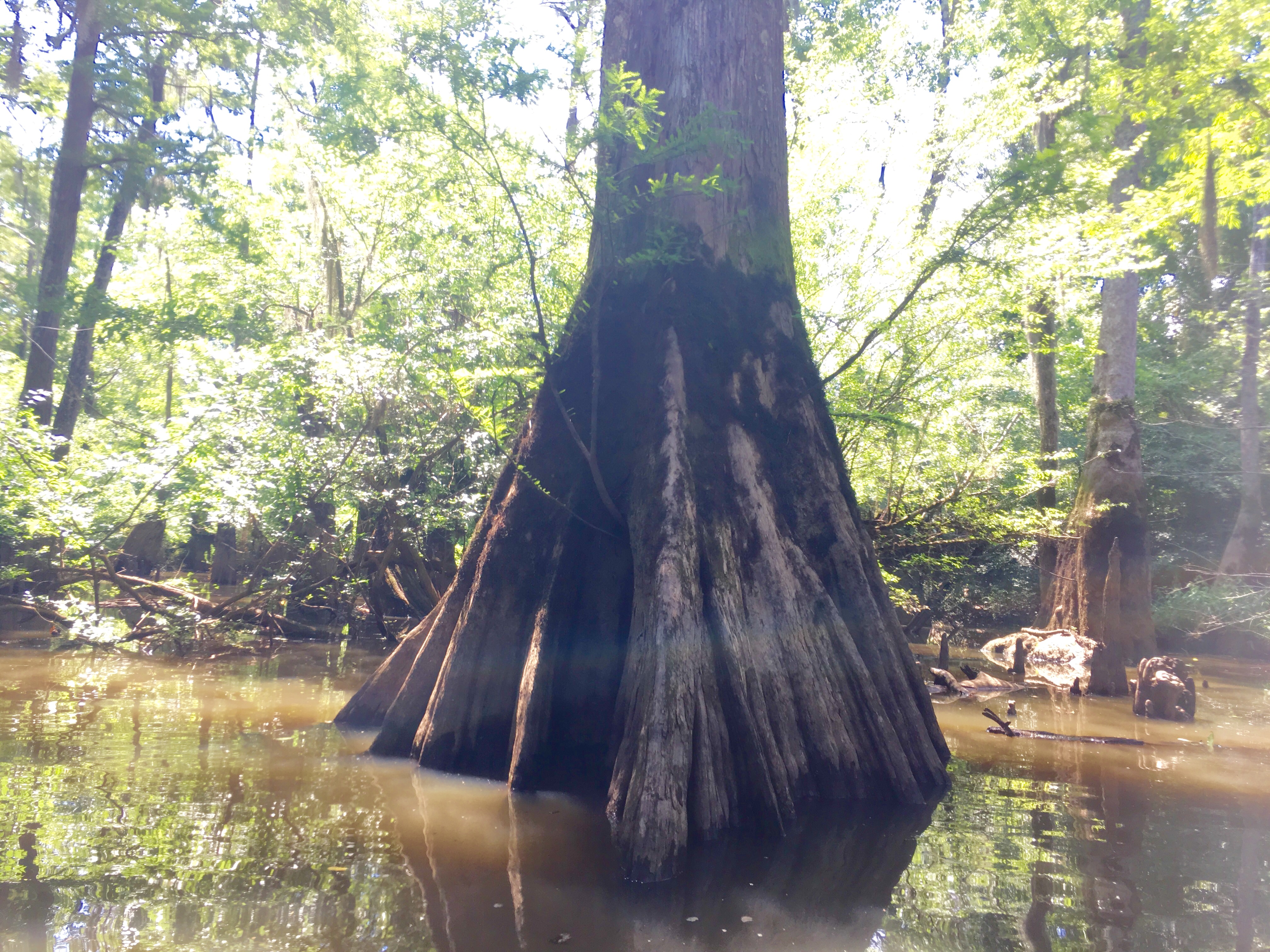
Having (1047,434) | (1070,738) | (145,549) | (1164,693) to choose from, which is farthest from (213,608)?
(1047,434)

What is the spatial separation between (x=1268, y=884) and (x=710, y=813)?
266 cm

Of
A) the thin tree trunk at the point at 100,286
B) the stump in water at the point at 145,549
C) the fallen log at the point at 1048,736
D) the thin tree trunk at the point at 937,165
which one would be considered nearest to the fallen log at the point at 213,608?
the thin tree trunk at the point at 100,286

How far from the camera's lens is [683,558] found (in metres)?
5.07

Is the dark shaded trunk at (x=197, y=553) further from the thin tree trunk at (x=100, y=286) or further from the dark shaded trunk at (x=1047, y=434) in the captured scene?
the dark shaded trunk at (x=1047, y=434)

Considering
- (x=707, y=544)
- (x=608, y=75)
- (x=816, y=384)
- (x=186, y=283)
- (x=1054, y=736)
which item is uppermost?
(x=186, y=283)

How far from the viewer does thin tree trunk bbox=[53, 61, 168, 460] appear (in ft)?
47.6

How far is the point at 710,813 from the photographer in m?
4.43

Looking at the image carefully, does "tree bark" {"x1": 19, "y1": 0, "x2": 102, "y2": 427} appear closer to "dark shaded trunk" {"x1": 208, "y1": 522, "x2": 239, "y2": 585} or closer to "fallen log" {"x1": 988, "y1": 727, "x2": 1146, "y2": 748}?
"dark shaded trunk" {"x1": 208, "y1": 522, "x2": 239, "y2": 585}

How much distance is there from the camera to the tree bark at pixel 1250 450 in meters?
16.5

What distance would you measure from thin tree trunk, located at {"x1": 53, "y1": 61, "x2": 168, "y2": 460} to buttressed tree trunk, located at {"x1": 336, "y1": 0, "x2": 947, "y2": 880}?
1098 centimetres

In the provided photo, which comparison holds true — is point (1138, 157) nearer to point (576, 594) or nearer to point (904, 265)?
point (904, 265)

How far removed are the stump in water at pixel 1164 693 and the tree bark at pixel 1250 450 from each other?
940 centimetres

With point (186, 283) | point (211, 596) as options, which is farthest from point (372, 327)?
point (186, 283)

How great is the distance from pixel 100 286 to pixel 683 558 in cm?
1651
